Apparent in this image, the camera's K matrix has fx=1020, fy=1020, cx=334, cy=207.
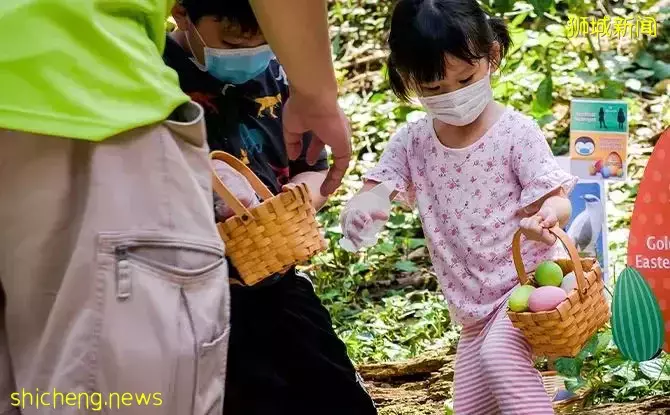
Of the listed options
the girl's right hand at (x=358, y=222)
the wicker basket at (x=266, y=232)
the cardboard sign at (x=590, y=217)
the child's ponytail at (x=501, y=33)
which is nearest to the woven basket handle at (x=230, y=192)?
the wicker basket at (x=266, y=232)

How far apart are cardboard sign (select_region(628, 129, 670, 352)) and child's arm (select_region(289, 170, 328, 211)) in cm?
132

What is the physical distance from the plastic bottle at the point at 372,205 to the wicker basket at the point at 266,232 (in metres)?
0.36

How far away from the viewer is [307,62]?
1580mm

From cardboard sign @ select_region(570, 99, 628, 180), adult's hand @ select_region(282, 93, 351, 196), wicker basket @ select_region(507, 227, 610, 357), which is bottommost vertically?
cardboard sign @ select_region(570, 99, 628, 180)

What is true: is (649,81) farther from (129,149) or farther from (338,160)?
(129,149)

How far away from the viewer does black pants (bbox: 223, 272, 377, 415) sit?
7.93ft

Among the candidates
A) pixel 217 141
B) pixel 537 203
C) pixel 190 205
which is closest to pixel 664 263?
pixel 537 203

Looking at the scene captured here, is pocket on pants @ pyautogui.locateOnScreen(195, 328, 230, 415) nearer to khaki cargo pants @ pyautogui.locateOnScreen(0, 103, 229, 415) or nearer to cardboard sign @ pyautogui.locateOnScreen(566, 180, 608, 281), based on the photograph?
khaki cargo pants @ pyautogui.locateOnScreen(0, 103, 229, 415)

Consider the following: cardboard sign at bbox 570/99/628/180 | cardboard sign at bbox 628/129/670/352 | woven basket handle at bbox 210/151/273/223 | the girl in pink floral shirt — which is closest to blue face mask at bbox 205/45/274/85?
woven basket handle at bbox 210/151/273/223

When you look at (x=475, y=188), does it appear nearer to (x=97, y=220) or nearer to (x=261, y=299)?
(x=261, y=299)

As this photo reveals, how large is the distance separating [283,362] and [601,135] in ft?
6.08

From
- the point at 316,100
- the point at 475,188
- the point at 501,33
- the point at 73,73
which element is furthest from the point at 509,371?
the point at 73,73

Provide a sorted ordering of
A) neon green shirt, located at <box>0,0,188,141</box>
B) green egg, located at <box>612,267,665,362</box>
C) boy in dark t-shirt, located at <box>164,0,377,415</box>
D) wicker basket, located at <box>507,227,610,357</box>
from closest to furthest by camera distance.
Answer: neon green shirt, located at <box>0,0,188,141</box>, wicker basket, located at <box>507,227,610,357</box>, boy in dark t-shirt, located at <box>164,0,377,415</box>, green egg, located at <box>612,267,665,362</box>

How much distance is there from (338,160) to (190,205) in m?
0.78
